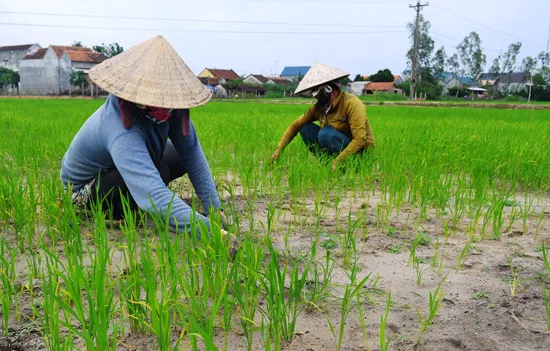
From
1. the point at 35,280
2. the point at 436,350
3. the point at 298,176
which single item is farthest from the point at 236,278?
the point at 298,176

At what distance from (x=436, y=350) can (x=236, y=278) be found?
572mm

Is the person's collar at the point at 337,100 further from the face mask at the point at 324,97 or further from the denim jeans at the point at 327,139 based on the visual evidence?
the denim jeans at the point at 327,139

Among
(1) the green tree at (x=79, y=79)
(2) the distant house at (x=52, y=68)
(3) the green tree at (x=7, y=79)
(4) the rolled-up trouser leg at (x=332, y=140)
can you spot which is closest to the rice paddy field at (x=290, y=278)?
(4) the rolled-up trouser leg at (x=332, y=140)

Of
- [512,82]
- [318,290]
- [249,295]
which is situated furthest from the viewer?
[512,82]

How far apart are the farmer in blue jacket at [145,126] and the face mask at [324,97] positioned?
150cm

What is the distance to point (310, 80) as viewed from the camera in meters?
3.44

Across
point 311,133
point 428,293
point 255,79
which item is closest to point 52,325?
point 428,293

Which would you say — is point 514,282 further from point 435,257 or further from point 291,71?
point 291,71

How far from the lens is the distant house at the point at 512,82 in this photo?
52.8 meters

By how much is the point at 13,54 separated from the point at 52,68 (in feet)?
53.7

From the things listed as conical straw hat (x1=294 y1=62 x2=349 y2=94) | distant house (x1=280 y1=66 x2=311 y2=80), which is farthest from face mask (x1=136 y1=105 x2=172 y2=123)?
distant house (x1=280 y1=66 x2=311 y2=80)

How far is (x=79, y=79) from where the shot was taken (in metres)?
34.4

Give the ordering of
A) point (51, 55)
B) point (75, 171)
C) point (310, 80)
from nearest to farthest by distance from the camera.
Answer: point (75, 171) < point (310, 80) < point (51, 55)

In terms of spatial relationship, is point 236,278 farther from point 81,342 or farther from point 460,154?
point 460,154
